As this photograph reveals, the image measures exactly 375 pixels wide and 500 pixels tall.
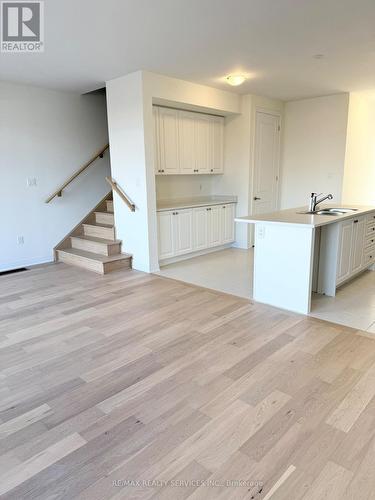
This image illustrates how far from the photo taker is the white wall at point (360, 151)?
577 cm

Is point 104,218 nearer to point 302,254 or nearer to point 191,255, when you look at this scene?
point 191,255

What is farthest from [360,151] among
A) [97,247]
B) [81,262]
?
[81,262]

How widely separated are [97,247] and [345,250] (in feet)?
11.0

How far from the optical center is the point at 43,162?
5145 mm

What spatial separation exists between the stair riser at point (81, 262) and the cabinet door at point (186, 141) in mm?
1907

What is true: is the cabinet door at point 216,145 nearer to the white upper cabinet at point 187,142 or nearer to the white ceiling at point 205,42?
the white upper cabinet at point 187,142

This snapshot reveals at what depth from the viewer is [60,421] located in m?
1.88

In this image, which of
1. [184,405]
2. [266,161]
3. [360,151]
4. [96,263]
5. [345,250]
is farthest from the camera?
[360,151]

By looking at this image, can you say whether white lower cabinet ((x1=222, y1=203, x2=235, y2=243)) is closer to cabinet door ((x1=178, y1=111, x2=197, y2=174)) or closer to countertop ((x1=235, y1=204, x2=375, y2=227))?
cabinet door ((x1=178, y1=111, x2=197, y2=174))

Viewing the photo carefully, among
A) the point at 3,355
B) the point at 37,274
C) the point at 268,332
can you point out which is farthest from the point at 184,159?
the point at 3,355

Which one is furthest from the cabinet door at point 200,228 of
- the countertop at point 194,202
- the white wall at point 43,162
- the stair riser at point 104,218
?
the white wall at point 43,162

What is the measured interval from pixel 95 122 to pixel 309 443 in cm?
550

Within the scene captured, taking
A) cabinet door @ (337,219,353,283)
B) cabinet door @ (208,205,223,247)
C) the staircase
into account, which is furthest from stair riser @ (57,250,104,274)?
cabinet door @ (337,219,353,283)

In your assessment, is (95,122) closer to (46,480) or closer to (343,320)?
(343,320)
